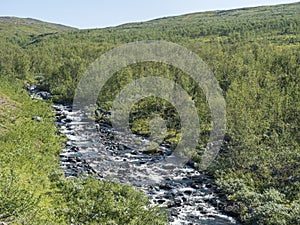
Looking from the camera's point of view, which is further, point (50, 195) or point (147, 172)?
point (147, 172)

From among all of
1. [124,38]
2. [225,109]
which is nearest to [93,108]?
[225,109]

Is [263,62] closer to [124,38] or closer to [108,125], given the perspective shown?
[108,125]

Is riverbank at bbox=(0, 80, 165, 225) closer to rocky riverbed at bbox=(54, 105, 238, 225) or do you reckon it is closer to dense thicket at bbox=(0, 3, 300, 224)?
rocky riverbed at bbox=(54, 105, 238, 225)

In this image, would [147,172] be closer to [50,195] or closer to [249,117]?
[249,117]

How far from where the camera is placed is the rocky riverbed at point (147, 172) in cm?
3161

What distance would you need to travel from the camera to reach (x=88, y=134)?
56.8 m

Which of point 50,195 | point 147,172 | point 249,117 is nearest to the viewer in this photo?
point 50,195

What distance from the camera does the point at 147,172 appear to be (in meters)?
41.0

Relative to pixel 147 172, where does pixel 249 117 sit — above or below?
above

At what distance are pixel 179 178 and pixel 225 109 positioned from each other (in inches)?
563

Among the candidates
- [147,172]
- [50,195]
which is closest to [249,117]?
[147,172]

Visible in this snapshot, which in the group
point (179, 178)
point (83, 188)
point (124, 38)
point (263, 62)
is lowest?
point (179, 178)

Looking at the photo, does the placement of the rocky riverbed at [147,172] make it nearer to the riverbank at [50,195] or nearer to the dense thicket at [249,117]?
the dense thicket at [249,117]

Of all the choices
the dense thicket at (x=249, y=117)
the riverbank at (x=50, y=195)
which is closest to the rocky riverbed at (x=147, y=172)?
the dense thicket at (x=249, y=117)
